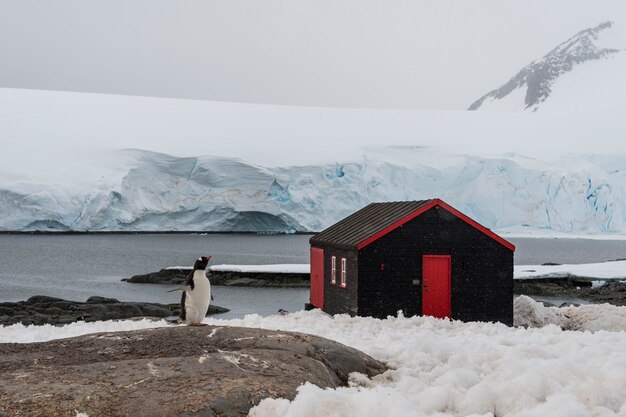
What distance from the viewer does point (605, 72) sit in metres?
166

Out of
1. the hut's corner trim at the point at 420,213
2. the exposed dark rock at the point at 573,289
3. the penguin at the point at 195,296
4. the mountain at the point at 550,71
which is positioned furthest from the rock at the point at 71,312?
the mountain at the point at 550,71

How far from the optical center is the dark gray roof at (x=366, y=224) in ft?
56.4

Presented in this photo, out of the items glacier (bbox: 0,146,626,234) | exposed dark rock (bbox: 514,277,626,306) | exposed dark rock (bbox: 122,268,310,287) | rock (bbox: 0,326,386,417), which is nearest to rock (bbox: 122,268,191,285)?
exposed dark rock (bbox: 122,268,310,287)

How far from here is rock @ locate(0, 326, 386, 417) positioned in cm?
617

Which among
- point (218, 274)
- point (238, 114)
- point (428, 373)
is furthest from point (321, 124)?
point (428, 373)

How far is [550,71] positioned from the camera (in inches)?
6649

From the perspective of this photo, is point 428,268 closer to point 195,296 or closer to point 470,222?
point 470,222

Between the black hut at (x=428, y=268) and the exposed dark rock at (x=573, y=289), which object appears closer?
the black hut at (x=428, y=268)

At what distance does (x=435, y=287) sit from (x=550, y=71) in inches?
6382

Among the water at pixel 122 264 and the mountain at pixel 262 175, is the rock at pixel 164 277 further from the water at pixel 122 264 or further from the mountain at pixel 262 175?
the mountain at pixel 262 175

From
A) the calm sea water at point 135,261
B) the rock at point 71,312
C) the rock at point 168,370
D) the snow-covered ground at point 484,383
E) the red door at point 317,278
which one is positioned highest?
the rock at point 168,370

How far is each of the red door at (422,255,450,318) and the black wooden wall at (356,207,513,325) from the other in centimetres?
11

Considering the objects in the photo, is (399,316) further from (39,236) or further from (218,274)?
(39,236)

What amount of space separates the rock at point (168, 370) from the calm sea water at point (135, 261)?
67.0ft
